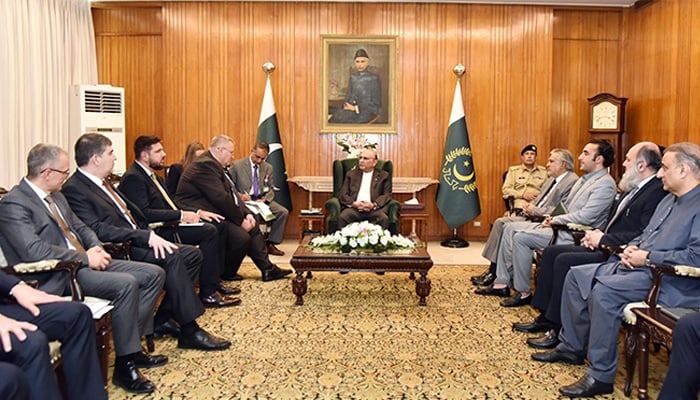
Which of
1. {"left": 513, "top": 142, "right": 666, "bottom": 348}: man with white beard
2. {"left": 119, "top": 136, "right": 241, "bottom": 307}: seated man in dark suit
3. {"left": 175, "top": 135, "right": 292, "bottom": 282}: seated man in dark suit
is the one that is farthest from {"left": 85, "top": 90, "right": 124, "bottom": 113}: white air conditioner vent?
{"left": 513, "top": 142, "right": 666, "bottom": 348}: man with white beard

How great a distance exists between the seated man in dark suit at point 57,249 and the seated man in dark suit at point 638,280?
7.66 feet

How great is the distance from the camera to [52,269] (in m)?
3.21

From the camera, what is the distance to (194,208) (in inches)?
223

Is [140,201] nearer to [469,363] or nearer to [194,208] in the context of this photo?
[194,208]

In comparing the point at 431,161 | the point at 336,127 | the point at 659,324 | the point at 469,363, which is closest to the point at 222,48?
the point at 336,127

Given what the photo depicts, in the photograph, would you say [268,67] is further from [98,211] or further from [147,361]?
[147,361]

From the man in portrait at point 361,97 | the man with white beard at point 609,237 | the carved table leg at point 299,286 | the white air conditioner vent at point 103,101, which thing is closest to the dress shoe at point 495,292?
the man with white beard at point 609,237

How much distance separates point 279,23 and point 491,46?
2897 millimetres

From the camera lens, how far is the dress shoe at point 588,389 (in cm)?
335

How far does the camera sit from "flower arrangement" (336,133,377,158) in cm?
796

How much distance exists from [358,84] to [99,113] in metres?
3.36

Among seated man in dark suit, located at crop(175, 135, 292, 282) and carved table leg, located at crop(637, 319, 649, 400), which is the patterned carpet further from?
seated man in dark suit, located at crop(175, 135, 292, 282)

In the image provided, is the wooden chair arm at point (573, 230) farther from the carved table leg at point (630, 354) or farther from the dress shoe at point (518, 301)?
the carved table leg at point (630, 354)

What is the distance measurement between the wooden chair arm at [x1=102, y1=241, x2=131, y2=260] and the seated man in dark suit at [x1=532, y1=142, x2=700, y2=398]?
2743mm
